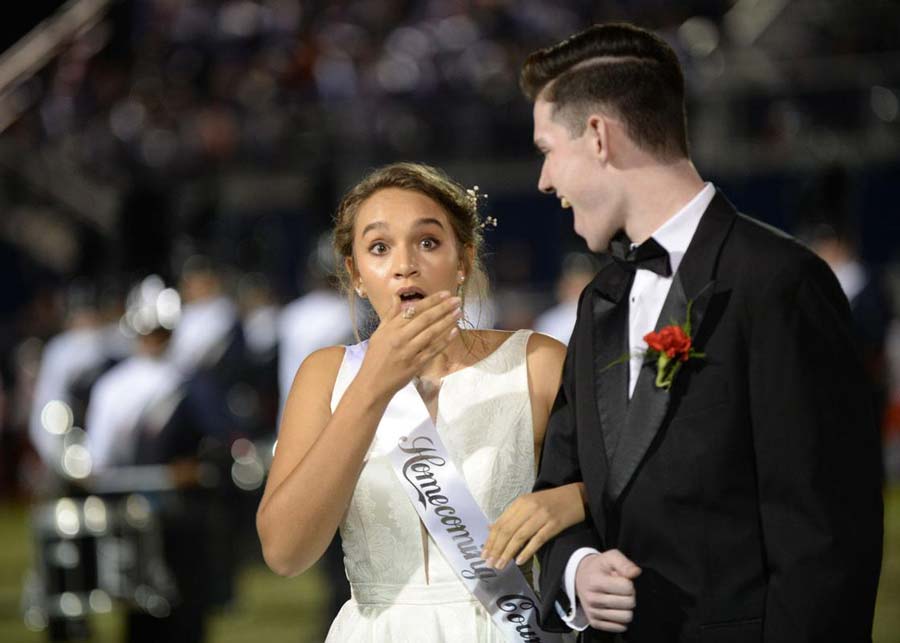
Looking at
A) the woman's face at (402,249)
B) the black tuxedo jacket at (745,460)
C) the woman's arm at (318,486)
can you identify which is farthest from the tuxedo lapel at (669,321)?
the woman's face at (402,249)

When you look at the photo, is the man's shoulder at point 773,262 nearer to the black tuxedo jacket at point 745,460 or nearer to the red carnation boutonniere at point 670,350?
the black tuxedo jacket at point 745,460

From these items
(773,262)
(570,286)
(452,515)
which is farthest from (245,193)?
(773,262)

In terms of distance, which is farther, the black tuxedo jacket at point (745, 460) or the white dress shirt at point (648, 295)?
the white dress shirt at point (648, 295)

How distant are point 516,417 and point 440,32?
14383 millimetres

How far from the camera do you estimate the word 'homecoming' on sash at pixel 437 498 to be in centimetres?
275

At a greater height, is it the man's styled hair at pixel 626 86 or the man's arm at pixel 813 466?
the man's styled hair at pixel 626 86

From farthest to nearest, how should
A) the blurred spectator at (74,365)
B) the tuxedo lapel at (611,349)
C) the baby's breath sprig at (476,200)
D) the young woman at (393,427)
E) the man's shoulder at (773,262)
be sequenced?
1. the blurred spectator at (74,365)
2. the baby's breath sprig at (476,200)
3. the young woman at (393,427)
4. the tuxedo lapel at (611,349)
5. the man's shoulder at (773,262)

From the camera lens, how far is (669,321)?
7.57ft

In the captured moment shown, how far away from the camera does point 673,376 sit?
Result: 88.4 inches

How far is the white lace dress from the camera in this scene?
276cm

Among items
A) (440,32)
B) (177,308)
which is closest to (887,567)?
A: (177,308)

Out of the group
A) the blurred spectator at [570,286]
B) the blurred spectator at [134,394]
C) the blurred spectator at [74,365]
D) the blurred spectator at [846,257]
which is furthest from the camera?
the blurred spectator at [74,365]

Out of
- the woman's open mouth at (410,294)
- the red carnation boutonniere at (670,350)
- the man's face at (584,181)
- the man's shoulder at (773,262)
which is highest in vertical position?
the man's face at (584,181)

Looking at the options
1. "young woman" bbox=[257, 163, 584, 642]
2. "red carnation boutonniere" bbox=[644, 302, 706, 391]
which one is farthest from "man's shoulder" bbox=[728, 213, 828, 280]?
"young woman" bbox=[257, 163, 584, 642]
